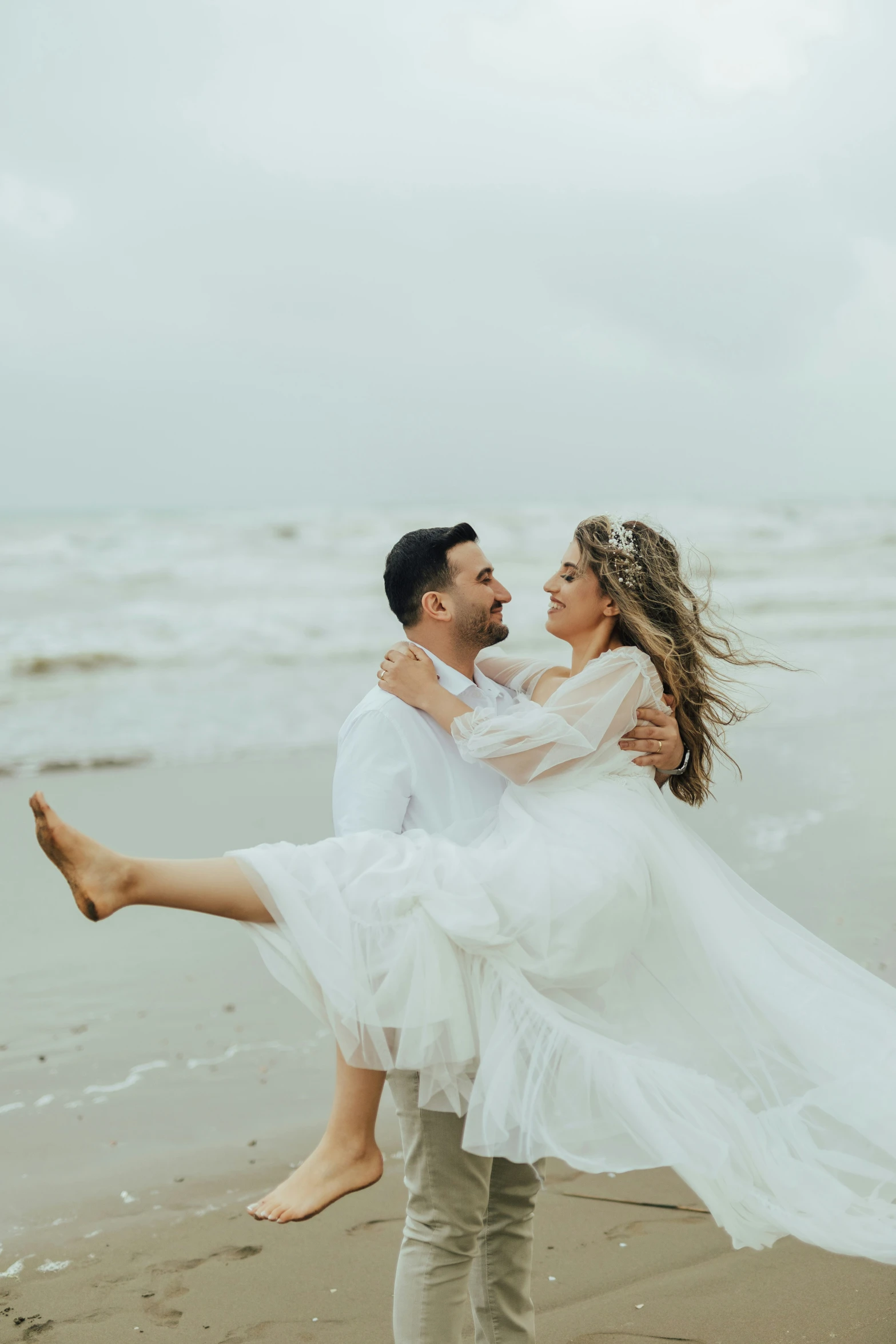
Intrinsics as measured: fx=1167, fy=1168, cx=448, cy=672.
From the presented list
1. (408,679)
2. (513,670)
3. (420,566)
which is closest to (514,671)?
(513,670)

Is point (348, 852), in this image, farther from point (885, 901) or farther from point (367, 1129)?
point (885, 901)

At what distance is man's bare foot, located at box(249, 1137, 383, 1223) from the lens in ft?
8.82

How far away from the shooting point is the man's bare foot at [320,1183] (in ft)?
8.82

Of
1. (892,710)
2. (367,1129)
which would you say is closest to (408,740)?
(367,1129)

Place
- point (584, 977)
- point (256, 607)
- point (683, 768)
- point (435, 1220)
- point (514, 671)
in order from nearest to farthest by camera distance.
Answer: point (435, 1220), point (584, 977), point (683, 768), point (514, 671), point (256, 607)

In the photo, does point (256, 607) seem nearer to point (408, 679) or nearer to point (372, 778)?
point (408, 679)

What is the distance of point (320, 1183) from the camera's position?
272cm

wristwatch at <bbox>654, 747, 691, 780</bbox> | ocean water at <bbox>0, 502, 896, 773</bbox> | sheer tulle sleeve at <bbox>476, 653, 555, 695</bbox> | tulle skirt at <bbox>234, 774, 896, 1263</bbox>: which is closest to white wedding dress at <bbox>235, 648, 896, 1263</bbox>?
tulle skirt at <bbox>234, 774, 896, 1263</bbox>

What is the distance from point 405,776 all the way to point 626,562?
0.89 metres

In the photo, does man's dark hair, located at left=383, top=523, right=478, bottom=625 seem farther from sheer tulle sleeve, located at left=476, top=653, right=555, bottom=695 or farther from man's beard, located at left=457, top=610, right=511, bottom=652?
sheer tulle sleeve, located at left=476, top=653, right=555, bottom=695

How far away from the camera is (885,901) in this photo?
6.30 metres

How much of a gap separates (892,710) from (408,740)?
9907 mm

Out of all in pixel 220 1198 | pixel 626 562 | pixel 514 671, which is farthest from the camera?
pixel 220 1198

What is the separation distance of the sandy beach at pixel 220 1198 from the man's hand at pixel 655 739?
152 cm
